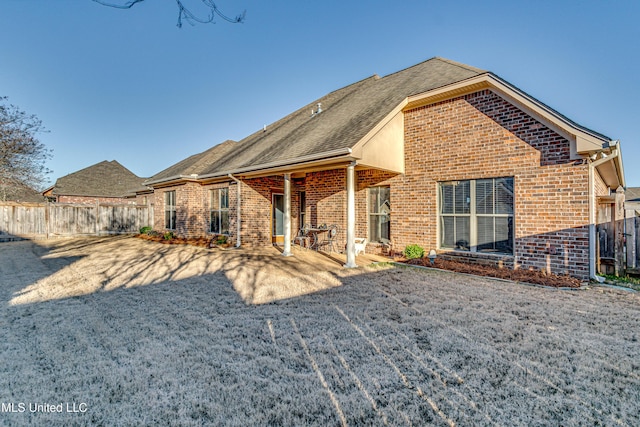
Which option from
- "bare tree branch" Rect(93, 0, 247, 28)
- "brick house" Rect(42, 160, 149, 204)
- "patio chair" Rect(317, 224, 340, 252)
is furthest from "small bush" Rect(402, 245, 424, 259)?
"brick house" Rect(42, 160, 149, 204)

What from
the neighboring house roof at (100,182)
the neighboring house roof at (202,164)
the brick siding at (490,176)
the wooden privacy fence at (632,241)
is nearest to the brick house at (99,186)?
the neighboring house roof at (100,182)

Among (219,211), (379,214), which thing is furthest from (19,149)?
(379,214)

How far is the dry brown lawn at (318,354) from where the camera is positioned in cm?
228

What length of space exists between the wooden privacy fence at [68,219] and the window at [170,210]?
340cm

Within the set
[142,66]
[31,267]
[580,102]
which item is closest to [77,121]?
[142,66]

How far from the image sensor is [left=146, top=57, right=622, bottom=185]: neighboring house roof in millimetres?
6887

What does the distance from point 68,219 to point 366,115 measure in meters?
17.3

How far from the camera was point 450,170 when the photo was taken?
25.6ft

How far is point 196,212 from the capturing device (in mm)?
14047

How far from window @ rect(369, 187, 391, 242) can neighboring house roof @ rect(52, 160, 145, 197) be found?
19.3 meters

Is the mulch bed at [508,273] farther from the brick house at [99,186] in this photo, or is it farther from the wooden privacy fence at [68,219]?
the brick house at [99,186]

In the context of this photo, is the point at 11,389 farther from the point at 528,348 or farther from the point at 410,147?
the point at 410,147

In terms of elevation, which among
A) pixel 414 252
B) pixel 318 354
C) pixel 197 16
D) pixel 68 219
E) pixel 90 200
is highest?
pixel 197 16

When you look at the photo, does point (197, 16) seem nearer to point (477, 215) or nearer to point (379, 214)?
point (477, 215)
